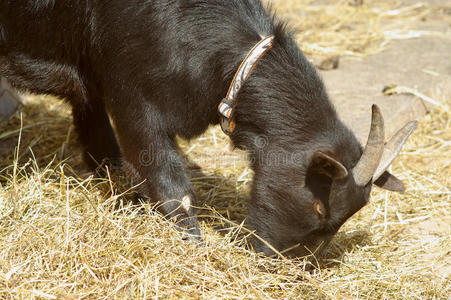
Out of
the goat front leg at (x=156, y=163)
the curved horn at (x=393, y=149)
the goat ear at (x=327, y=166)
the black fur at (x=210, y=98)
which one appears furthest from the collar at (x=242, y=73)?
the curved horn at (x=393, y=149)

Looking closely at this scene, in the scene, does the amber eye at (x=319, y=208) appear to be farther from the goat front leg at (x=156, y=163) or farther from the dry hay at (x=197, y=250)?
the goat front leg at (x=156, y=163)

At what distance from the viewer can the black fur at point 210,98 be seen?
10.5 ft

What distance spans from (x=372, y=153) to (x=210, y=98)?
3.21ft

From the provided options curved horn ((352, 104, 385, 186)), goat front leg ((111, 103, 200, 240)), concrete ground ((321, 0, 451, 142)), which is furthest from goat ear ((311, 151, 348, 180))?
concrete ground ((321, 0, 451, 142))

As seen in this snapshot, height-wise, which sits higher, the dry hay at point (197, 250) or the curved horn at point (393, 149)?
the curved horn at point (393, 149)

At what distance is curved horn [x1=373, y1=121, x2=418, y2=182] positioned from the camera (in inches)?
124

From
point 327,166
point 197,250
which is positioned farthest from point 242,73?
point 197,250

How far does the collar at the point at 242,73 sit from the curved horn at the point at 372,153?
A: 73 centimetres

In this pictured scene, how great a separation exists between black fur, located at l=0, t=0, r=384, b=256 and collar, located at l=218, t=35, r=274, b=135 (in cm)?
7

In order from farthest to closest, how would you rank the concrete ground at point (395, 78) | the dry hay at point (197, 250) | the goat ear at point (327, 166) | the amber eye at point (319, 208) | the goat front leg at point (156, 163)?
the concrete ground at point (395, 78) < the goat front leg at point (156, 163) < the amber eye at point (319, 208) < the dry hay at point (197, 250) < the goat ear at point (327, 166)

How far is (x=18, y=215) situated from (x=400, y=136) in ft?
7.59

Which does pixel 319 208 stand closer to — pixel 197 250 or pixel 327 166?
pixel 327 166

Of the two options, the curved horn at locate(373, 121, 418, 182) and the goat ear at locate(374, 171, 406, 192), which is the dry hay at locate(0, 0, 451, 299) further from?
the curved horn at locate(373, 121, 418, 182)

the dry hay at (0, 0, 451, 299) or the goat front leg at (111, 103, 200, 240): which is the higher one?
the goat front leg at (111, 103, 200, 240)
